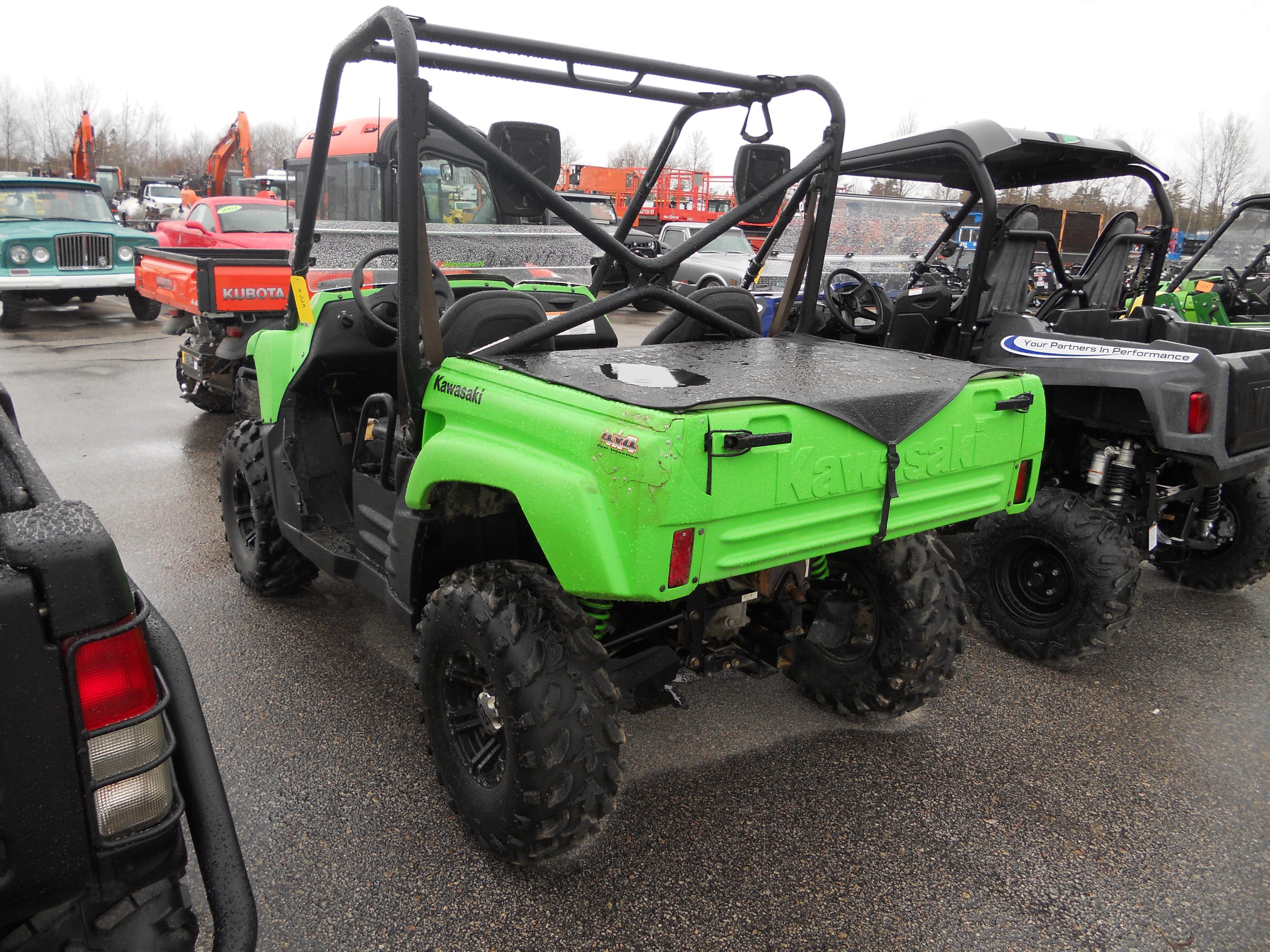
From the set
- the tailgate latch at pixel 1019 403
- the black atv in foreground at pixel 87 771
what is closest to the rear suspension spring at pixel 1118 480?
the tailgate latch at pixel 1019 403

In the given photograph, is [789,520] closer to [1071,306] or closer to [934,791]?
[934,791]

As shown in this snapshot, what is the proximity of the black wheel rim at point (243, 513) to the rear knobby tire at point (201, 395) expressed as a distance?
3834 millimetres

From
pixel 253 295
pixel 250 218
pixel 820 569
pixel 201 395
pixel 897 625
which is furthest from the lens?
pixel 250 218

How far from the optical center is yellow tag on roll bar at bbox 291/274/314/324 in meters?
3.54

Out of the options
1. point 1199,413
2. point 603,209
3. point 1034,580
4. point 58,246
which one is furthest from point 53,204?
point 1199,413

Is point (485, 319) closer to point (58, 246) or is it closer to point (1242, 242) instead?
point (1242, 242)

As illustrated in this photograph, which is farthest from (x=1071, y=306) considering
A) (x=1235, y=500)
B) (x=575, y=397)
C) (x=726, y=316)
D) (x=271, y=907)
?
(x=271, y=907)

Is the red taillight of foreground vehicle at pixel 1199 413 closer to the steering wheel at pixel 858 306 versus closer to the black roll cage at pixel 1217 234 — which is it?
the steering wheel at pixel 858 306

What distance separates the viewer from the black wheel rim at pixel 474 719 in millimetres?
2516

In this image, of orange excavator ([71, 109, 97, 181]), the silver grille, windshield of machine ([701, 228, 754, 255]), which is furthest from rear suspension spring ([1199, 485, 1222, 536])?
orange excavator ([71, 109, 97, 181])

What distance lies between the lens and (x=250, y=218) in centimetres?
1130

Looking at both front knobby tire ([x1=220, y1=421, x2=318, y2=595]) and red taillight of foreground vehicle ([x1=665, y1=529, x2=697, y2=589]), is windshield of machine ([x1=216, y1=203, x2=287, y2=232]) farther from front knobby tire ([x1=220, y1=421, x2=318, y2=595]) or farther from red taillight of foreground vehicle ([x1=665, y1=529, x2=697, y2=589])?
red taillight of foreground vehicle ([x1=665, y1=529, x2=697, y2=589])

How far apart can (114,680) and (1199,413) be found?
3.97 meters

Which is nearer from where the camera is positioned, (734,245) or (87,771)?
(87,771)
